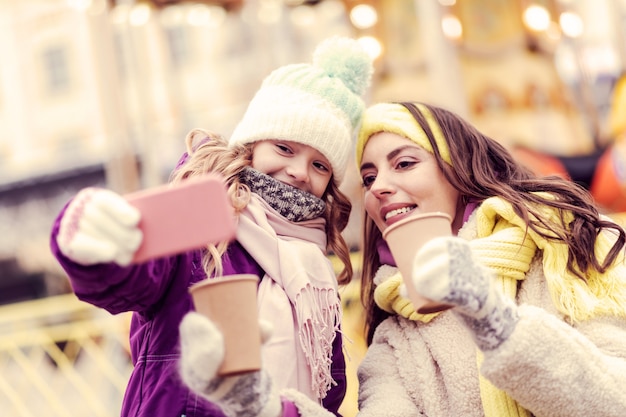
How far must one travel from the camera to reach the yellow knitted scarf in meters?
1.91

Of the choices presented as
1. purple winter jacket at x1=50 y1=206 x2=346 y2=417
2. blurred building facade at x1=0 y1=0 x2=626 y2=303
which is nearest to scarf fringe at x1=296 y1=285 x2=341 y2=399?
purple winter jacket at x1=50 y1=206 x2=346 y2=417

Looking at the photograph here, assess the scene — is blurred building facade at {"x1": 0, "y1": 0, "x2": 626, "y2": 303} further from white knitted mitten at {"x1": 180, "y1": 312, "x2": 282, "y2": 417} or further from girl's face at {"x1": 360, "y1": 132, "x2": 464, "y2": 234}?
white knitted mitten at {"x1": 180, "y1": 312, "x2": 282, "y2": 417}

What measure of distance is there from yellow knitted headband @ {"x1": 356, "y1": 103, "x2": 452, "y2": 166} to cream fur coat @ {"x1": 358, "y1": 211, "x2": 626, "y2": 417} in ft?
0.85

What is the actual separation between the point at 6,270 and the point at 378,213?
36.0 feet

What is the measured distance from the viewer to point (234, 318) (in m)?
1.43

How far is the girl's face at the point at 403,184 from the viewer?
7.23 ft

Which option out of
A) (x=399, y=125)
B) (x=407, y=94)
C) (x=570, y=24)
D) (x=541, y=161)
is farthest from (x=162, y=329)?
(x=570, y=24)

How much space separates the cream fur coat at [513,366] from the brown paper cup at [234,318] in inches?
20.8

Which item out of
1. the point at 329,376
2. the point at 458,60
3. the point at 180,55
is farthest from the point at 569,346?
the point at 180,55

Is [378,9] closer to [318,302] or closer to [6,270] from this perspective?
[318,302]

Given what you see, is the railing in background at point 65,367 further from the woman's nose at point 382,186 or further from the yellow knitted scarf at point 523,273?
the yellow knitted scarf at point 523,273

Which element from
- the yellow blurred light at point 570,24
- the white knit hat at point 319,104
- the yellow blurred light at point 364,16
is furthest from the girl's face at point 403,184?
the yellow blurred light at point 570,24

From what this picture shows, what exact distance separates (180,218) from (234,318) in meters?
0.21

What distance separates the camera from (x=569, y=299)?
1.93 m
